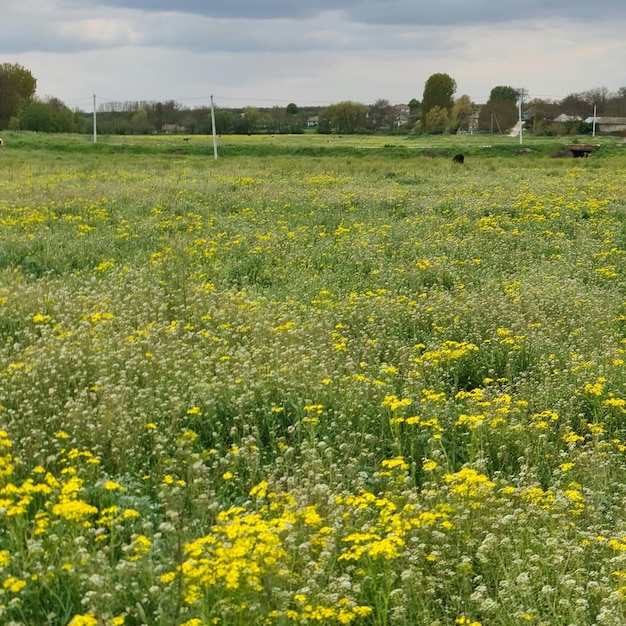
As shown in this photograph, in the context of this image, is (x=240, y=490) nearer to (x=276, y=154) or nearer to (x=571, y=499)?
(x=571, y=499)

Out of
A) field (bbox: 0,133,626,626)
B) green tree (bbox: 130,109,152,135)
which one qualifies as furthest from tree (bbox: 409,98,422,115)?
field (bbox: 0,133,626,626)

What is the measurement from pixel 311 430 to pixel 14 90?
87.7 meters

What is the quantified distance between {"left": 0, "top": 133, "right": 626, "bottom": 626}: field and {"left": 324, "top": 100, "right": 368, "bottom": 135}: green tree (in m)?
69.4

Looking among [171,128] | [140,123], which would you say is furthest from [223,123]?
[140,123]

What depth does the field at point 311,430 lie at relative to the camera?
11.1ft

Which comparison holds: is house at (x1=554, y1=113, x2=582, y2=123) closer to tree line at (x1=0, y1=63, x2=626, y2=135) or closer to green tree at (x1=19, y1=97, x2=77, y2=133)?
tree line at (x1=0, y1=63, x2=626, y2=135)

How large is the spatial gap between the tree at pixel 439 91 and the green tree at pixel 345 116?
554 inches

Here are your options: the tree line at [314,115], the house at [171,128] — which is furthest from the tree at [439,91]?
the house at [171,128]

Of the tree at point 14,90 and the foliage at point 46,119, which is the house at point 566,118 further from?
the tree at point 14,90

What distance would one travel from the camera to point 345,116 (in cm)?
8050

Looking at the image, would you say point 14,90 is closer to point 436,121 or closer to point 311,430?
point 436,121

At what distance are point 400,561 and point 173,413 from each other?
219 cm

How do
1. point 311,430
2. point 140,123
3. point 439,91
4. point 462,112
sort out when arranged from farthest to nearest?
point 439,91 < point 462,112 < point 140,123 < point 311,430

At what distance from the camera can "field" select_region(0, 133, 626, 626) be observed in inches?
134
